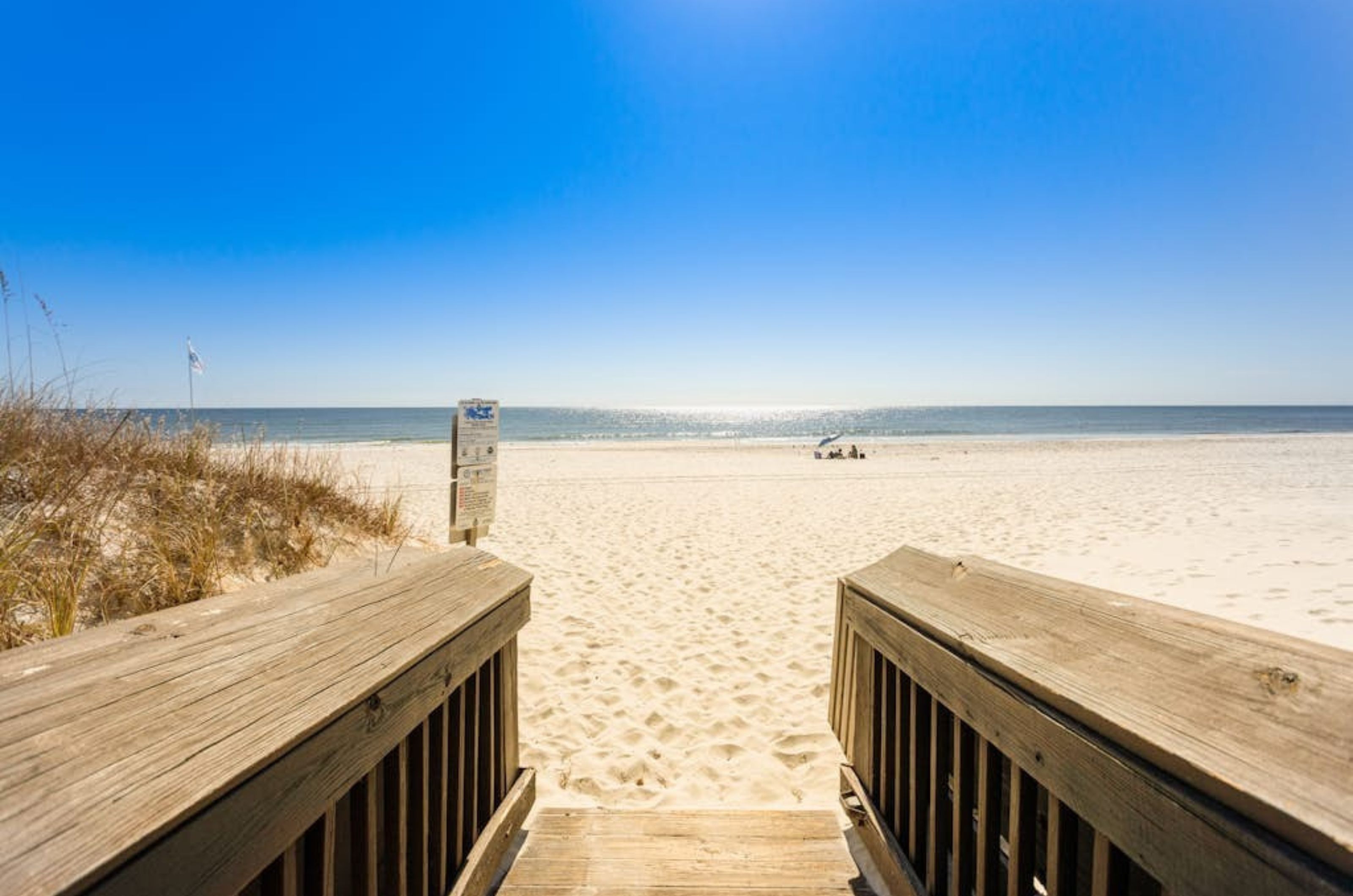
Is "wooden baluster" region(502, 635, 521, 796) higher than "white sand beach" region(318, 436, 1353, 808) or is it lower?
higher

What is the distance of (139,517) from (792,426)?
237ft

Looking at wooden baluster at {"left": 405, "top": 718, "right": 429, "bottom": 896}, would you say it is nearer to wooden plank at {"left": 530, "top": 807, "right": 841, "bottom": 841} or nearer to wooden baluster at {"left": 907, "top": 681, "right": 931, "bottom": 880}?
wooden plank at {"left": 530, "top": 807, "right": 841, "bottom": 841}

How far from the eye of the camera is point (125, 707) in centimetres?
88

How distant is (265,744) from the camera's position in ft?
2.96

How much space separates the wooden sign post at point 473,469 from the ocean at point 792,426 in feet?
8.07

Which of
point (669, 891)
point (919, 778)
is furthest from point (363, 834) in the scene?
point (919, 778)

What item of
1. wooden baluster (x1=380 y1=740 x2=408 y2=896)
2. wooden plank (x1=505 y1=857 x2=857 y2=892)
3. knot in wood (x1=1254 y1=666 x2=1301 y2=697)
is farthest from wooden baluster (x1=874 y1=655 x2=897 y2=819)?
wooden baluster (x1=380 y1=740 x2=408 y2=896)

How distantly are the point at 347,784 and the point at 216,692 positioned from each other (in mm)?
295

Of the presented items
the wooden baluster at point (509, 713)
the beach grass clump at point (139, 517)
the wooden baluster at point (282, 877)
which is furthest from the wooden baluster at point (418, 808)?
the beach grass clump at point (139, 517)

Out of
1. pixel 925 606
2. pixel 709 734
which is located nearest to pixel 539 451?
pixel 709 734

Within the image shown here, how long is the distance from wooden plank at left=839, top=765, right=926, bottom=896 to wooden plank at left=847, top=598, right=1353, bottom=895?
25.6 inches

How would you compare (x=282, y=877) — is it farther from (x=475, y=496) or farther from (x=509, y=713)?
(x=475, y=496)

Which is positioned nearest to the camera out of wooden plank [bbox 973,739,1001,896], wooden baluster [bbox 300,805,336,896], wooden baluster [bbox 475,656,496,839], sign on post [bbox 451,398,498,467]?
wooden baluster [bbox 300,805,336,896]

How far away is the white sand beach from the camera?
11.0 feet
